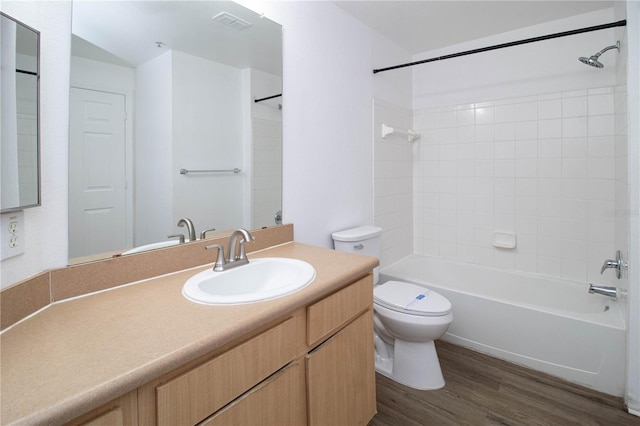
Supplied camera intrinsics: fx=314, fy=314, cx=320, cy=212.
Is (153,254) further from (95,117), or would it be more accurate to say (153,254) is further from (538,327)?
(538,327)

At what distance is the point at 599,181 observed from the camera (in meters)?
2.29

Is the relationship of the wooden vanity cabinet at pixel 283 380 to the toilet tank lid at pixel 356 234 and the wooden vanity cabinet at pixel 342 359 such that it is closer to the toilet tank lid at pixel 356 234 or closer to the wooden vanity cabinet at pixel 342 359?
the wooden vanity cabinet at pixel 342 359

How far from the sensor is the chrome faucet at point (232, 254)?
1.26m

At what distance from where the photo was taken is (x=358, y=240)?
2.06 metres

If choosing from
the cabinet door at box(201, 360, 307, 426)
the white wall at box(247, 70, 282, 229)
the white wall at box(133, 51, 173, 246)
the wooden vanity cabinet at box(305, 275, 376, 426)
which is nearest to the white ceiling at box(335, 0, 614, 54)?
the white wall at box(247, 70, 282, 229)

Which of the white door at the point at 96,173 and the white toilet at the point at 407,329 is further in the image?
the white toilet at the point at 407,329

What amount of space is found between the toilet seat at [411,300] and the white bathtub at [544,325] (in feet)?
1.35

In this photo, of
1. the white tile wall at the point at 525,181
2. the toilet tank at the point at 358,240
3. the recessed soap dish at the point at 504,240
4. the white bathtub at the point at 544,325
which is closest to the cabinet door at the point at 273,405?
the toilet tank at the point at 358,240

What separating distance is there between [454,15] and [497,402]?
2.53 m

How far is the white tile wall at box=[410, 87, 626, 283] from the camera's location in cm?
228

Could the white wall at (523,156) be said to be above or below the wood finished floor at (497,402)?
above

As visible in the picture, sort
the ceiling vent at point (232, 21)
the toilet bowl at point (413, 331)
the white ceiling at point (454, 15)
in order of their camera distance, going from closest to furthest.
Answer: the ceiling vent at point (232, 21), the toilet bowl at point (413, 331), the white ceiling at point (454, 15)

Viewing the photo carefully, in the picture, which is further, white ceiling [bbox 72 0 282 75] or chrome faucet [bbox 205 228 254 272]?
chrome faucet [bbox 205 228 254 272]

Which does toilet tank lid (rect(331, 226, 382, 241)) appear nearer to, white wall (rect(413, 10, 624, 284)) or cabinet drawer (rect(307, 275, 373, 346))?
cabinet drawer (rect(307, 275, 373, 346))
